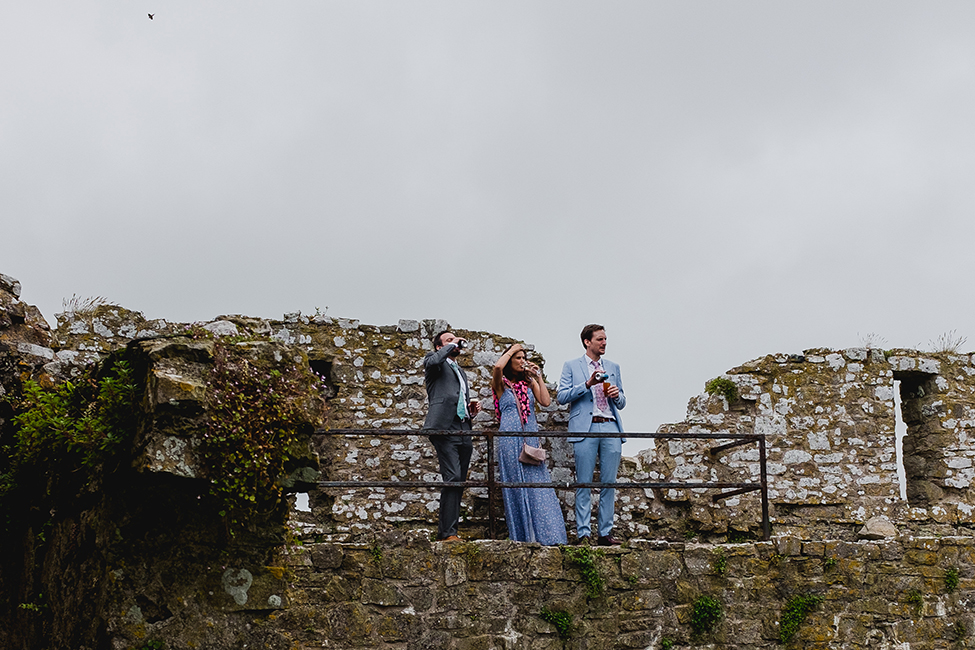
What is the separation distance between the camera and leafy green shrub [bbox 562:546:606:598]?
7.51 m

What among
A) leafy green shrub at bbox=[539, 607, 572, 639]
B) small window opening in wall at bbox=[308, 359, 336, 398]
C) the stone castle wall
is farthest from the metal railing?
small window opening in wall at bbox=[308, 359, 336, 398]

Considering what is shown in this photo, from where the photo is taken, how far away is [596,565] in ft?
24.8

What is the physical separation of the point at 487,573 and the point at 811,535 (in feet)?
14.6

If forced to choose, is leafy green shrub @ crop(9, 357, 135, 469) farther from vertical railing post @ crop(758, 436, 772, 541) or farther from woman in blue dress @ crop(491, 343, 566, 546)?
vertical railing post @ crop(758, 436, 772, 541)

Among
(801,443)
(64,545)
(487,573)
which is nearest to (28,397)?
(64,545)

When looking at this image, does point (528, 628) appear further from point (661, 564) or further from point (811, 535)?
point (811, 535)

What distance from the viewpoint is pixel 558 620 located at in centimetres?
737

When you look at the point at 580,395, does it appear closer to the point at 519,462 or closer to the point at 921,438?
the point at 519,462

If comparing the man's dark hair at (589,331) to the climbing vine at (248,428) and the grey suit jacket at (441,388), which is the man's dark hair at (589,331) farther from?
the climbing vine at (248,428)

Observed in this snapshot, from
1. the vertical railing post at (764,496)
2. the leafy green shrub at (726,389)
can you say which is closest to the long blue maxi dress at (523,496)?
the vertical railing post at (764,496)

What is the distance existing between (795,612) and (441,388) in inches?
123

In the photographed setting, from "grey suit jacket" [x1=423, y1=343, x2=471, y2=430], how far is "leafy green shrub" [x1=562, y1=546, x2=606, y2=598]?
4.43 ft

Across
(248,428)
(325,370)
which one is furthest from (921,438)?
(248,428)

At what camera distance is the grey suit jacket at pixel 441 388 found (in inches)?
318
